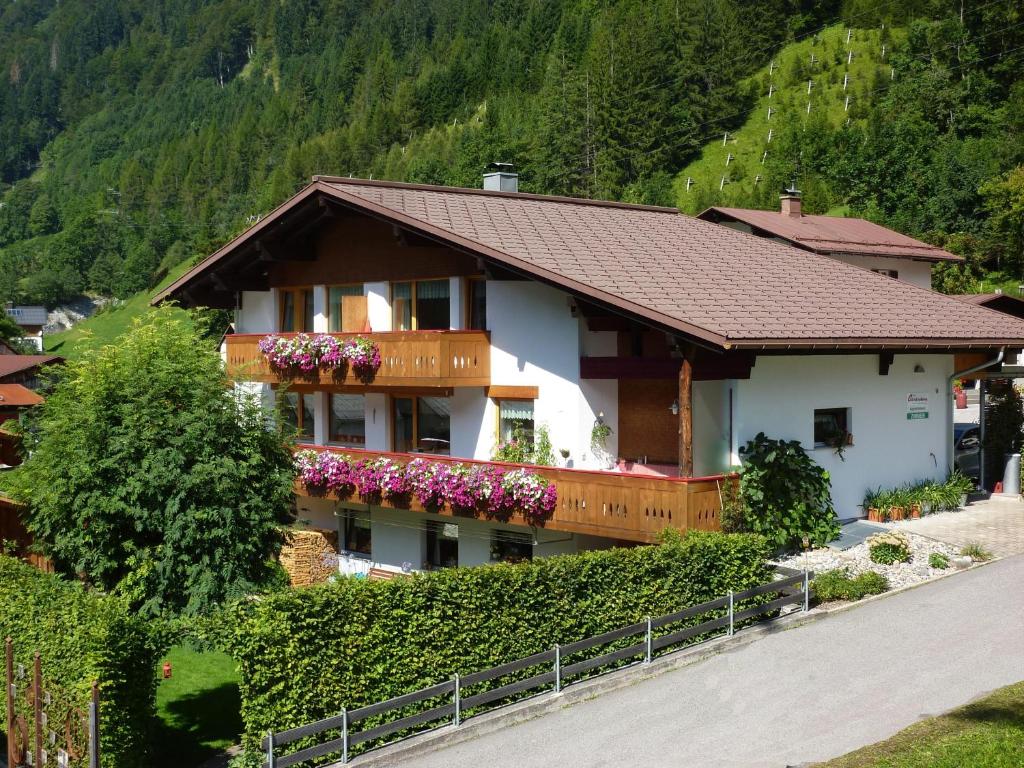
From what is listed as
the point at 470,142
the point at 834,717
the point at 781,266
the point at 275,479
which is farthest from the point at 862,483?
the point at 470,142

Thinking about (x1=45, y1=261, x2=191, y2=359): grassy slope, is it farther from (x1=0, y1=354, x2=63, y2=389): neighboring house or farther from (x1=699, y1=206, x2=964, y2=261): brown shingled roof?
(x1=699, y1=206, x2=964, y2=261): brown shingled roof

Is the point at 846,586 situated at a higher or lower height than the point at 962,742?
higher

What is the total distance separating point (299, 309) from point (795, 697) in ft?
55.9

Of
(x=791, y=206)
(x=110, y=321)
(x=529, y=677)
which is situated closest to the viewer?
(x=529, y=677)

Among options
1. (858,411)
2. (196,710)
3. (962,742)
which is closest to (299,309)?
(196,710)

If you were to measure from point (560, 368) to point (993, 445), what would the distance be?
10312mm

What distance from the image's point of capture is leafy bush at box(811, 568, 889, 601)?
17375 millimetres

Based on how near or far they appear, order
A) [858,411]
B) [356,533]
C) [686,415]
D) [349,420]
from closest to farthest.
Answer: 1. [686,415]
2. [858,411]
3. [356,533]
4. [349,420]

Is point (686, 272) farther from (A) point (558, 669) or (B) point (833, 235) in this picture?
(B) point (833, 235)

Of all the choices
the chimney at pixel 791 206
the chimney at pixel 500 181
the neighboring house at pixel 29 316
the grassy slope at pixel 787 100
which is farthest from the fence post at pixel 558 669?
the neighboring house at pixel 29 316

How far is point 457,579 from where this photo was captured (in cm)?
1407

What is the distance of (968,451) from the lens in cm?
3005

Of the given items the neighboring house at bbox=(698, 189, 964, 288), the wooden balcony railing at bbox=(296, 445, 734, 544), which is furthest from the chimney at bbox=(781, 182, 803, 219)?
the wooden balcony railing at bbox=(296, 445, 734, 544)

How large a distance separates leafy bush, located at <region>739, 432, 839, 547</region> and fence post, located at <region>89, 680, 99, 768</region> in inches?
400
